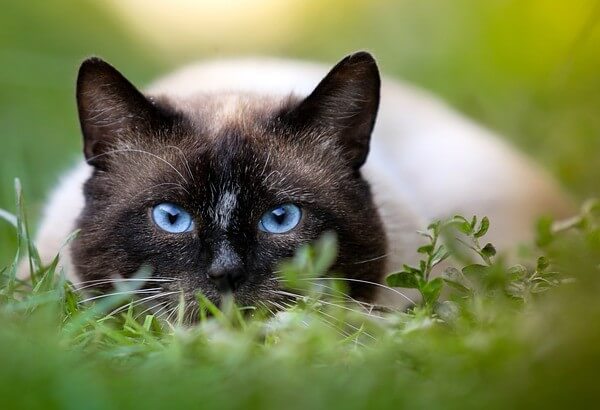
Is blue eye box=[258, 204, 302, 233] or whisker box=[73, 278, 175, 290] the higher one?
blue eye box=[258, 204, 302, 233]

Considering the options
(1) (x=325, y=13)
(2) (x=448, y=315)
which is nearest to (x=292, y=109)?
(2) (x=448, y=315)

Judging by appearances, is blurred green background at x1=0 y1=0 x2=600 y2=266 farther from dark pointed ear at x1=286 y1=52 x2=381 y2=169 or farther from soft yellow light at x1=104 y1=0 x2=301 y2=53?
dark pointed ear at x1=286 y1=52 x2=381 y2=169

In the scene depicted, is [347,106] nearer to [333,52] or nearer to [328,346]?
[328,346]

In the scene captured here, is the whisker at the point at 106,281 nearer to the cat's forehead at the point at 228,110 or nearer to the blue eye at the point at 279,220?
the blue eye at the point at 279,220

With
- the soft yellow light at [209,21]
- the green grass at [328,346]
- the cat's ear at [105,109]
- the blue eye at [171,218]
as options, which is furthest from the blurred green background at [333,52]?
the green grass at [328,346]

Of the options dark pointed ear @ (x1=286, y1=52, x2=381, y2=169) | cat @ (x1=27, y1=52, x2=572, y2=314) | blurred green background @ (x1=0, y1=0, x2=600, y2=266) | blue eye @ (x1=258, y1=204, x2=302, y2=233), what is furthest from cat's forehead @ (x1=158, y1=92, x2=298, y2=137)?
blurred green background @ (x1=0, y1=0, x2=600, y2=266)
